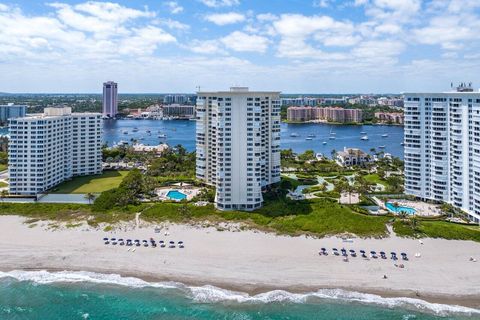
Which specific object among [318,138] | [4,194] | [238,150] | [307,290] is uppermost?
[318,138]

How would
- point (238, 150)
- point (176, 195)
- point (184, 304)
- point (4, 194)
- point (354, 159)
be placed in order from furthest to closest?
point (354, 159)
point (176, 195)
point (4, 194)
point (238, 150)
point (184, 304)

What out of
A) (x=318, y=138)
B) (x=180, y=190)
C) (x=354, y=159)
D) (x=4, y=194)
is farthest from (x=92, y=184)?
(x=318, y=138)

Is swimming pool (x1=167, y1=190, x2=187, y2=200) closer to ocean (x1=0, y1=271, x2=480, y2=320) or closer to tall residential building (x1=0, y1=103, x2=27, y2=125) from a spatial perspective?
ocean (x1=0, y1=271, x2=480, y2=320)

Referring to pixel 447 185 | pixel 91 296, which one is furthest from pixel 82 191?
pixel 447 185

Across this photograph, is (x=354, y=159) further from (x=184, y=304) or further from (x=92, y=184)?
(x=184, y=304)

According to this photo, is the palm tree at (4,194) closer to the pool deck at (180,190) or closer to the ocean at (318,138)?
the pool deck at (180,190)

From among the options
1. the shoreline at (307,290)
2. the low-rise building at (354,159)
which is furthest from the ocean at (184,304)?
the low-rise building at (354,159)

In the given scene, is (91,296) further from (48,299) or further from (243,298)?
(243,298)
